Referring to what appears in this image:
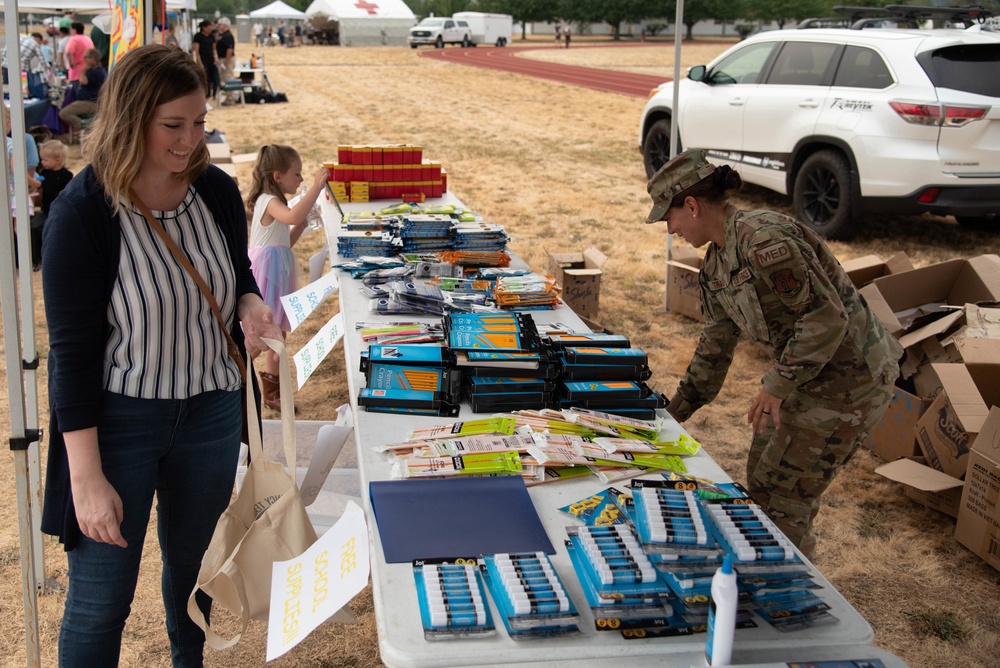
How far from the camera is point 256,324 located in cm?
225

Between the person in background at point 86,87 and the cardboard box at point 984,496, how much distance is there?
1131cm

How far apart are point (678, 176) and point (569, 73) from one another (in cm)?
2818

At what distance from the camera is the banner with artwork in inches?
162

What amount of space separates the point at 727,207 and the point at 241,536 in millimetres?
1667

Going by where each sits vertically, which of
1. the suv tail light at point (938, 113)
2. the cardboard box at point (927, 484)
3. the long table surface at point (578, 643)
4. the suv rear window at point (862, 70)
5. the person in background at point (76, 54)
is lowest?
the cardboard box at point (927, 484)

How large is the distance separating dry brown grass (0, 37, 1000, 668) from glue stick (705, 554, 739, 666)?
1.68m

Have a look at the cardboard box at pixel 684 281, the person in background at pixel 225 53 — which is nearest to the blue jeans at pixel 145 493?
the cardboard box at pixel 684 281

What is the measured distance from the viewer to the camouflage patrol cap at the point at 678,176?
2.58m

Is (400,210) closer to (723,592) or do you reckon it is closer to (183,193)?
(183,193)

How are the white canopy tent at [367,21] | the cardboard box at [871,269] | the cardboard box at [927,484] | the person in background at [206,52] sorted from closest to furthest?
the cardboard box at [927,484] < the cardboard box at [871,269] < the person in background at [206,52] < the white canopy tent at [367,21]

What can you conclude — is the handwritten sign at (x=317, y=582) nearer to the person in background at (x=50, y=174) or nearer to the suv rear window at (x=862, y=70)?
the person in background at (x=50, y=174)

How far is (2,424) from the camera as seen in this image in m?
4.64

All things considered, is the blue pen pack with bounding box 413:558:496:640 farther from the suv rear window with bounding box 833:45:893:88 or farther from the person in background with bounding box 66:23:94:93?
the person in background with bounding box 66:23:94:93

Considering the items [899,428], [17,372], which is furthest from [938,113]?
[17,372]
